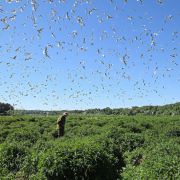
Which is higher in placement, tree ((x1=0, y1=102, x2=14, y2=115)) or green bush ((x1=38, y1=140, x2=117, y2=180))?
tree ((x1=0, y1=102, x2=14, y2=115))

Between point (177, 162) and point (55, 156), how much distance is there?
3486 mm

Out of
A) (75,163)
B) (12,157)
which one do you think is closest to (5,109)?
(12,157)

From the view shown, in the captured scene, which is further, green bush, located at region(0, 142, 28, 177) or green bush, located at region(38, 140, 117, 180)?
green bush, located at region(0, 142, 28, 177)

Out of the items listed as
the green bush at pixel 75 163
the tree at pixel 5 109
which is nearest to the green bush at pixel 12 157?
the green bush at pixel 75 163

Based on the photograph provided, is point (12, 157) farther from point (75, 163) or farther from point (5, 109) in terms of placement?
point (5, 109)

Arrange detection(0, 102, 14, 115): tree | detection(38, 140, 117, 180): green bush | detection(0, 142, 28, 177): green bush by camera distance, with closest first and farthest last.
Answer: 1. detection(38, 140, 117, 180): green bush
2. detection(0, 142, 28, 177): green bush
3. detection(0, 102, 14, 115): tree

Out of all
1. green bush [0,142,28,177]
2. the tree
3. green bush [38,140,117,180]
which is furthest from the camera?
the tree

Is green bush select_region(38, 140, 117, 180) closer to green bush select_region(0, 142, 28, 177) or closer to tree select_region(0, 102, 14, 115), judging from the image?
green bush select_region(0, 142, 28, 177)

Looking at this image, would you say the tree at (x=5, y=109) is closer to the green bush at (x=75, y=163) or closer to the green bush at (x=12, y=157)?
the green bush at (x=12, y=157)

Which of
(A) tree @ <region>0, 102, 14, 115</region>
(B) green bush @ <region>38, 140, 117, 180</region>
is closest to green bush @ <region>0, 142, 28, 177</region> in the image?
(B) green bush @ <region>38, 140, 117, 180</region>

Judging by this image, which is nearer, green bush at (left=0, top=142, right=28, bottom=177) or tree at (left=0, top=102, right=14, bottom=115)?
green bush at (left=0, top=142, right=28, bottom=177)

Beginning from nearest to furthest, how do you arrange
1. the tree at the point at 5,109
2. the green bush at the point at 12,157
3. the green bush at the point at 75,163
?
1. the green bush at the point at 75,163
2. the green bush at the point at 12,157
3. the tree at the point at 5,109

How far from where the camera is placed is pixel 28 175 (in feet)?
45.4

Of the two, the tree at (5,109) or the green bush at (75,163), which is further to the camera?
the tree at (5,109)
